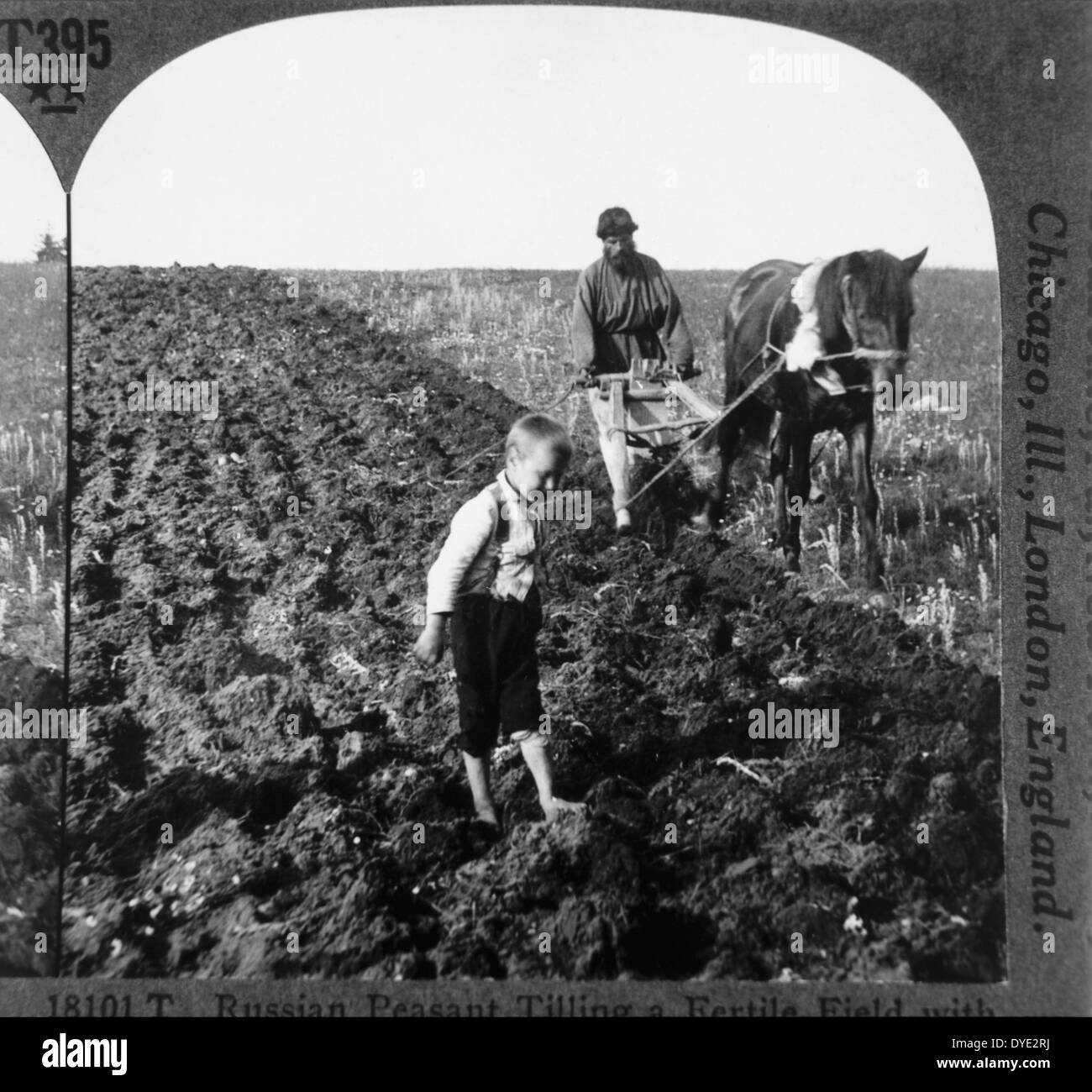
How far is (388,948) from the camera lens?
3223mm

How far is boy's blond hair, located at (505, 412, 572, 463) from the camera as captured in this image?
11.2 ft

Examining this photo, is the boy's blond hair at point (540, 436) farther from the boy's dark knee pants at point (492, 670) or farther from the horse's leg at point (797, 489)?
the horse's leg at point (797, 489)

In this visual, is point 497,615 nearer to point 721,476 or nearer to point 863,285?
point 721,476

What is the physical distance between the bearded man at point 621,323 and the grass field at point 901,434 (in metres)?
0.05

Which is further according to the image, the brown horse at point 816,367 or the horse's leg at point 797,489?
the horse's leg at point 797,489

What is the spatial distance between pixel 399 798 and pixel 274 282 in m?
1.83

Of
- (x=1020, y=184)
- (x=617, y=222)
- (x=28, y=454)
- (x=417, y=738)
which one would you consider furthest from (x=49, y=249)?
(x=1020, y=184)

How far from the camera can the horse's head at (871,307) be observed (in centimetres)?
338

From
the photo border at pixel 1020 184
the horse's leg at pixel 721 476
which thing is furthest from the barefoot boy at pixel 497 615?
the photo border at pixel 1020 184

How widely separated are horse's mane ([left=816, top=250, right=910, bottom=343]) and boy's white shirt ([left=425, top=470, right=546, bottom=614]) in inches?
45.8

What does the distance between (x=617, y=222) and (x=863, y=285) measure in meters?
0.83

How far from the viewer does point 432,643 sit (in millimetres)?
3395

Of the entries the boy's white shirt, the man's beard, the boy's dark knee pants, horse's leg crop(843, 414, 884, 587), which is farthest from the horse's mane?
the boy's dark knee pants
